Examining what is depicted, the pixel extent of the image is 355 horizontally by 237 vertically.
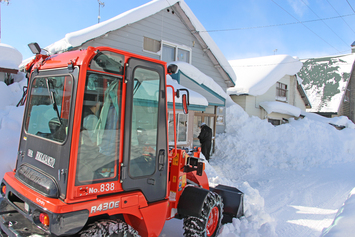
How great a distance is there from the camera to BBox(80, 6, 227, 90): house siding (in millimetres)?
8695

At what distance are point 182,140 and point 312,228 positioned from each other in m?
5.35

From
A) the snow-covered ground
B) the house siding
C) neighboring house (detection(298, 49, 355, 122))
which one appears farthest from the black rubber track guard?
neighboring house (detection(298, 49, 355, 122))

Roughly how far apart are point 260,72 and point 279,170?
9.02 metres

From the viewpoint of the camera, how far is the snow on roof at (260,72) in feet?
48.8

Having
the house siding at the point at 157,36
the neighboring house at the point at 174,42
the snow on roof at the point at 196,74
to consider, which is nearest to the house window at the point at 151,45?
the neighboring house at the point at 174,42

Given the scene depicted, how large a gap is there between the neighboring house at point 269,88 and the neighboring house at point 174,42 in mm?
2695

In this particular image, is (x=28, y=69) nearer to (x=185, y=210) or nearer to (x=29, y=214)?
(x=29, y=214)

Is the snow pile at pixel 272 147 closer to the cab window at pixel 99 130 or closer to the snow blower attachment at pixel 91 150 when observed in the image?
the snow blower attachment at pixel 91 150

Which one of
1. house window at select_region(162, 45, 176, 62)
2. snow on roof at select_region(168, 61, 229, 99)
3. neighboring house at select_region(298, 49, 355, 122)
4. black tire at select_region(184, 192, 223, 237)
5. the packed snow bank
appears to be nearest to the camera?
the packed snow bank

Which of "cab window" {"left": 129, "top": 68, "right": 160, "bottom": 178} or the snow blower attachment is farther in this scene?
"cab window" {"left": 129, "top": 68, "right": 160, "bottom": 178}

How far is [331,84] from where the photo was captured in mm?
22672

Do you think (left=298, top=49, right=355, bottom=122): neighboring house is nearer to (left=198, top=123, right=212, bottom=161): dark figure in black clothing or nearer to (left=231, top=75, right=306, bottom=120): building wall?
(left=231, top=75, right=306, bottom=120): building wall

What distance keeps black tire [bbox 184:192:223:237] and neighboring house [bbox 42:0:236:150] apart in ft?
17.0

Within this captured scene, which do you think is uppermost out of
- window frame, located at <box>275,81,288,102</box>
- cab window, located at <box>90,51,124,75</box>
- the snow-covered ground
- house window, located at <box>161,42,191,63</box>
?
house window, located at <box>161,42,191,63</box>
